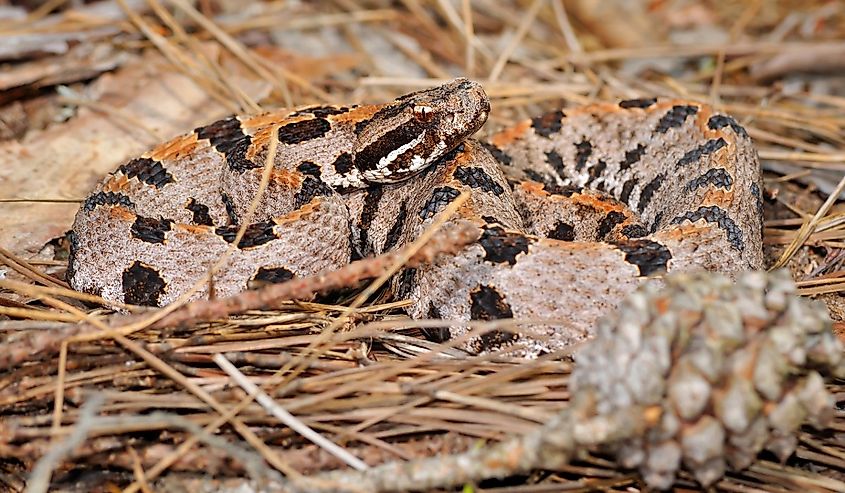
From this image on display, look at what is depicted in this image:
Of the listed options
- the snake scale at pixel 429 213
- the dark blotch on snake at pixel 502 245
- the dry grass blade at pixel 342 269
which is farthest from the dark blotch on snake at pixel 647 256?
the dry grass blade at pixel 342 269

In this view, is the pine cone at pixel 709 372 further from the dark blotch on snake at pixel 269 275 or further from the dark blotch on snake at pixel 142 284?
the dark blotch on snake at pixel 142 284

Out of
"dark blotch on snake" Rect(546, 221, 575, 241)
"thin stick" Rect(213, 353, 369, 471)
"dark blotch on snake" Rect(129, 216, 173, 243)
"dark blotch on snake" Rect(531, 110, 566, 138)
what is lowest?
"thin stick" Rect(213, 353, 369, 471)

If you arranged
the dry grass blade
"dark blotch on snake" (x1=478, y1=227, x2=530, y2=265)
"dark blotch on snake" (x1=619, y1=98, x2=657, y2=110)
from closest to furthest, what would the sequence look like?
the dry grass blade < "dark blotch on snake" (x1=478, y1=227, x2=530, y2=265) < "dark blotch on snake" (x1=619, y1=98, x2=657, y2=110)

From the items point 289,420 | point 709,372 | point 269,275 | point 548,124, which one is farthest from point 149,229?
point 709,372

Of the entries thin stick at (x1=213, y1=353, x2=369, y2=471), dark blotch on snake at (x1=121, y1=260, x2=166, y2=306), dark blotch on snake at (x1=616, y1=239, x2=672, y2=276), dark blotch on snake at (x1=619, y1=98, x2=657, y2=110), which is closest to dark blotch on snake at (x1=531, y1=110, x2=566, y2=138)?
dark blotch on snake at (x1=619, y1=98, x2=657, y2=110)

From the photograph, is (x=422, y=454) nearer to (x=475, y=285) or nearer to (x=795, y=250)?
(x=475, y=285)

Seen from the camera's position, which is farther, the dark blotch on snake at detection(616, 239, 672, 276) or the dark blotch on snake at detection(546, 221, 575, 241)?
the dark blotch on snake at detection(546, 221, 575, 241)

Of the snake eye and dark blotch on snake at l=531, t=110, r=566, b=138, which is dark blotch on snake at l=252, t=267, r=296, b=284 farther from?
dark blotch on snake at l=531, t=110, r=566, b=138

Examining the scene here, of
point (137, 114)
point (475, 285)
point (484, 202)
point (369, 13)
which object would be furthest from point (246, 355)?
point (369, 13)

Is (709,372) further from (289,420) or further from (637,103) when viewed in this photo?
(637,103)
